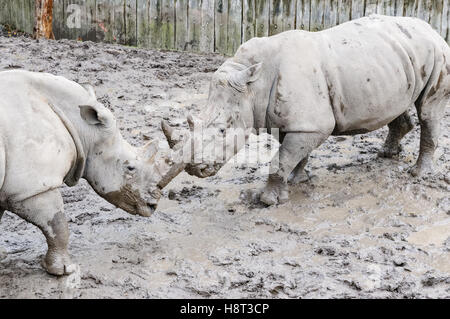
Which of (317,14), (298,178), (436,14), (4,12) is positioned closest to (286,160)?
(298,178)

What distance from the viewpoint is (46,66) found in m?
8.41

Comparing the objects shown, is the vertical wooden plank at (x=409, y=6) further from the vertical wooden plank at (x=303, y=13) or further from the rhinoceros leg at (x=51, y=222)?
the rhinoceros leg at (x=51, y=222)

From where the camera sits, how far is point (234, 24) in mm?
9695

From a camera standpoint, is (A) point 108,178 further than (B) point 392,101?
No

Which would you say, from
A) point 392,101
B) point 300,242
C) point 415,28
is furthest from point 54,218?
point 415,28

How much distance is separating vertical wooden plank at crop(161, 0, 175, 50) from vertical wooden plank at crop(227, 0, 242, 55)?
0.88 m

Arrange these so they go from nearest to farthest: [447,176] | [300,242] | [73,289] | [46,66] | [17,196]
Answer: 1. [17,196]
2. [73,289]
3. [300,242]
4. [447,176]
5. [46,66]

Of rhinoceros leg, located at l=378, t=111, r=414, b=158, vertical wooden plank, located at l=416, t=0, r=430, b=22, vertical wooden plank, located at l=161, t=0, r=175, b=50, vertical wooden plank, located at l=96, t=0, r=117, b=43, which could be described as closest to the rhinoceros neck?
rhinoceros leg, located at l=378, t=111, r=414, b=158

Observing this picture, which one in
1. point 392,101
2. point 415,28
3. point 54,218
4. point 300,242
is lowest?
point 300,242

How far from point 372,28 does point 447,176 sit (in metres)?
1.49

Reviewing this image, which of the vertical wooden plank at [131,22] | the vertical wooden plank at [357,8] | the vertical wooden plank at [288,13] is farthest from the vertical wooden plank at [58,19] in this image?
the vertical wooden plank at [357,8]

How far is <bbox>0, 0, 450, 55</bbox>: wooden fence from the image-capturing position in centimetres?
920
